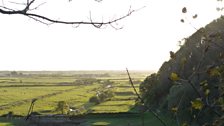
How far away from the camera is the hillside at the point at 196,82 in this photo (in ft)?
13.1

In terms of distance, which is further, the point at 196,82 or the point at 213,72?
the point at 196,82

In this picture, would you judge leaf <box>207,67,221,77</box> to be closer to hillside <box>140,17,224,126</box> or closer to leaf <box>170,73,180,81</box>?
hillside <box>140,17,224,126</box>

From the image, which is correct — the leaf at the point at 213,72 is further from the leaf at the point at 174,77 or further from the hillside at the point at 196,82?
the leaf at the point at 174,77

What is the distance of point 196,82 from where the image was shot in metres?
→ 26.8

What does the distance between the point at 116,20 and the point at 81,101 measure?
72.8 meters

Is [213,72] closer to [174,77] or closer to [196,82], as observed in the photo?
[174,77]

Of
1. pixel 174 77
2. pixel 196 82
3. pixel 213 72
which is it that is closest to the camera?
pixel 174 77

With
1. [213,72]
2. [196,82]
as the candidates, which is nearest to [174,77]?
[213,72]

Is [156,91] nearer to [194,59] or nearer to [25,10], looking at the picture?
[194,59]

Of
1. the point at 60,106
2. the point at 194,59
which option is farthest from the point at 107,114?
the point at 194,59

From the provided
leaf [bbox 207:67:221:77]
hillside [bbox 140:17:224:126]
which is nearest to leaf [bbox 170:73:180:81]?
hillside [bbox 140:17:224:126]

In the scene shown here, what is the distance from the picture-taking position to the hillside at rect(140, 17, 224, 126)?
13.1 feet

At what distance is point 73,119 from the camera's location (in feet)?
143

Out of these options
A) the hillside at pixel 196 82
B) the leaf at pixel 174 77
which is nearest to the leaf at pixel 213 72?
the hillside at pixel 196 82
